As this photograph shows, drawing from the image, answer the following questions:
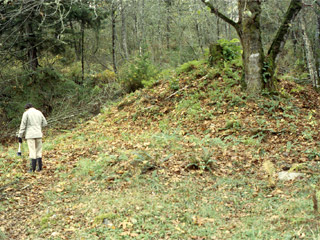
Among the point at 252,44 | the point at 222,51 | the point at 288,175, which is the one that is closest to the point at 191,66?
the point at 222,51

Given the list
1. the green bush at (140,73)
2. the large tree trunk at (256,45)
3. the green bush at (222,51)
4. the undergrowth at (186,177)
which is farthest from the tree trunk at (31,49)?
the large tree trunk at (256,45)

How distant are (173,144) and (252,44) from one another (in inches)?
183

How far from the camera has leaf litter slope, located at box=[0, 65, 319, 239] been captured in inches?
261

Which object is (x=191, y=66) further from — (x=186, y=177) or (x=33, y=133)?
(x=186, y=177)

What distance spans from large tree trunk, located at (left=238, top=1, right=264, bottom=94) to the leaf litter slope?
65 cm

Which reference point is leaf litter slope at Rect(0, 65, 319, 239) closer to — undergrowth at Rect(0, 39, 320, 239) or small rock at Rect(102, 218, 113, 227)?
undergrowth at Rect(0, 39, 320, 239)

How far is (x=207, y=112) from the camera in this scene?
10844 millimetres

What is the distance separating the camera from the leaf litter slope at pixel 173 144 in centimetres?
663

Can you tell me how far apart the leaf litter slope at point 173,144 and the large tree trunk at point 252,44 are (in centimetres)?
65

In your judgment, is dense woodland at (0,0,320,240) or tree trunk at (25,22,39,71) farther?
tree trunk at (25,22,39,71)

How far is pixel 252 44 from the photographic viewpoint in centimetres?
1030

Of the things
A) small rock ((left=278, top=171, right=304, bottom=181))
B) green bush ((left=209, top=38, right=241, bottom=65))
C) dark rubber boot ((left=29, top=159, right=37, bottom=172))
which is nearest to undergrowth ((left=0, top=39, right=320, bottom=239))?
small rock ((left=278, top=171, right=304, bottom=181))

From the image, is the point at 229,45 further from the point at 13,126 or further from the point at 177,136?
the point at 13,126

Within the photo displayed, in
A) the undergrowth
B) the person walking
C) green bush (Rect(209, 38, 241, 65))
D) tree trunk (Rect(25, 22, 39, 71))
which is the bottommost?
the undergrowth
